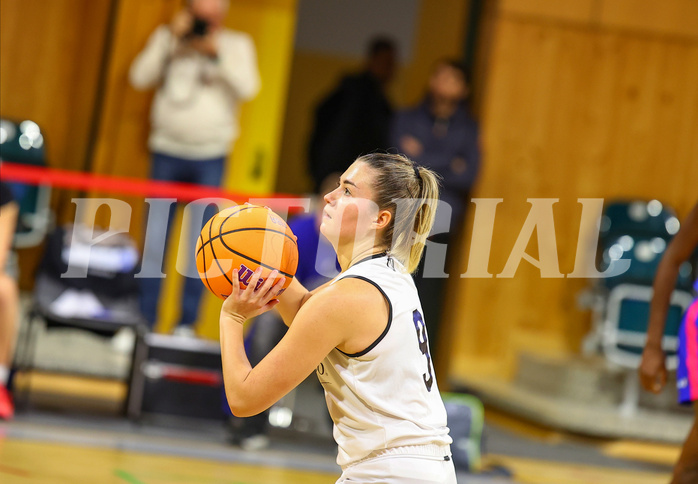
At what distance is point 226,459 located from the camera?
4910 millimetres

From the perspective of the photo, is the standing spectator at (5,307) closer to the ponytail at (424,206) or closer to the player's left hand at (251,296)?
the player's left hand at (251,296)

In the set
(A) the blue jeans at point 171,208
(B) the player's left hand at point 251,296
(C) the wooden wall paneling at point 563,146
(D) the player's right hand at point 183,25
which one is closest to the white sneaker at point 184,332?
(A) the blue jeans at point 171,208

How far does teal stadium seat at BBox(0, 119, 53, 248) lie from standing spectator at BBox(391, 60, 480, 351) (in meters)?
2.58

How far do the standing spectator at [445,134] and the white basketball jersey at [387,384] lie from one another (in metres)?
4.42

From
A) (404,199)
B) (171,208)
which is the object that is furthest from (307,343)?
(171,208)

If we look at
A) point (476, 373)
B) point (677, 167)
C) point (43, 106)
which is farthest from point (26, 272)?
point (677, 167)

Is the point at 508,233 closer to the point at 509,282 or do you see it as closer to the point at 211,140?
the point at 509,282

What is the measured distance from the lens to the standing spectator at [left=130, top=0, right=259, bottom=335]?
6293mm

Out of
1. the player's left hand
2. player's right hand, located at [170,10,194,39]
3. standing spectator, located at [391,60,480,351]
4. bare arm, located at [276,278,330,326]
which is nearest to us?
the player's left hand

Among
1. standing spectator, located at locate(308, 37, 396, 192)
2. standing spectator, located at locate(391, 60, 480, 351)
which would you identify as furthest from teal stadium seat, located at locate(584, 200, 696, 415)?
standing spectator, located at locate(308, 37, 396, 192)

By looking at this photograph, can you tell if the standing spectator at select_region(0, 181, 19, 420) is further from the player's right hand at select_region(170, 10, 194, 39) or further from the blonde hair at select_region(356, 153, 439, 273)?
the blonde hair at select_region(356, 153, 439, 273)

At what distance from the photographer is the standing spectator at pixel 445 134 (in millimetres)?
6750

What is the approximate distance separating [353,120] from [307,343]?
204 inches

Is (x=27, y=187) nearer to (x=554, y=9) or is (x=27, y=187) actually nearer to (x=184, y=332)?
(x=184, y=332)
